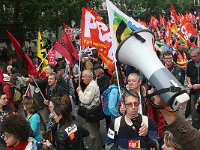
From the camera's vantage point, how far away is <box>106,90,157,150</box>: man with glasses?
3883mm

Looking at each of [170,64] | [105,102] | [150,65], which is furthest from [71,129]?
[170,64]

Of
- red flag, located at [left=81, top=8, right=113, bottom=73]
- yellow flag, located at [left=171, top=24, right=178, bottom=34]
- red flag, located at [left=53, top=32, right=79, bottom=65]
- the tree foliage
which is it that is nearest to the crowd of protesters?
red flag, located at [left=81, top=8, right=113, bottom=73]

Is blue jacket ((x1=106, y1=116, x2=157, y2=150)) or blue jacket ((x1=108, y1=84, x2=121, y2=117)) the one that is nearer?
blue jacket ((x1=106, y1=116, x2=157, y2=150))

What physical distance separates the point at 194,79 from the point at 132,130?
3.62m

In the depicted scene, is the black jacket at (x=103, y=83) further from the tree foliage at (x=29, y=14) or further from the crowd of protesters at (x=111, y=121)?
the tree foliage at (x=29, y=14)

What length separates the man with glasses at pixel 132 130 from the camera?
3.88 m

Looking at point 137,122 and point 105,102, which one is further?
point 105,102

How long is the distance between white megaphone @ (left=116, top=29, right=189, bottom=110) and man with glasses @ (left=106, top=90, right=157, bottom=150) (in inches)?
12.4

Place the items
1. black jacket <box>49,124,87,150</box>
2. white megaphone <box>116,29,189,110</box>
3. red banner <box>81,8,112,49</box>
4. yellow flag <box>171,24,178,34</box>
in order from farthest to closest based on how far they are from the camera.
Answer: yellow flag <box>171,24,178,34</box> < red banner <box>81,8,112,49</box> < black jacket <box>49,124,87,150</box> < white megaphone <box>116,29,189,110</box>

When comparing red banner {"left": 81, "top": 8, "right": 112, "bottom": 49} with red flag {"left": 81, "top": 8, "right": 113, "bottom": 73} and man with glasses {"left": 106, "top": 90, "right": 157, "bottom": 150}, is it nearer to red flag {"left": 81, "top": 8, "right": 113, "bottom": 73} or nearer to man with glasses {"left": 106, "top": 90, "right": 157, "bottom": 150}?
red flag {"left": 81, "top": 8, "right": 113, "bottom": 73}

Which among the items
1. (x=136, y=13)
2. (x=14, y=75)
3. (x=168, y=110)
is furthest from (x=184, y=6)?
(x=168, y=110)

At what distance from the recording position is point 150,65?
13.2 feet

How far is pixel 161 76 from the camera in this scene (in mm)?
3838

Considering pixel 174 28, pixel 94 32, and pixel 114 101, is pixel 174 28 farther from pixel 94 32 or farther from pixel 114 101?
pixel 114 101
